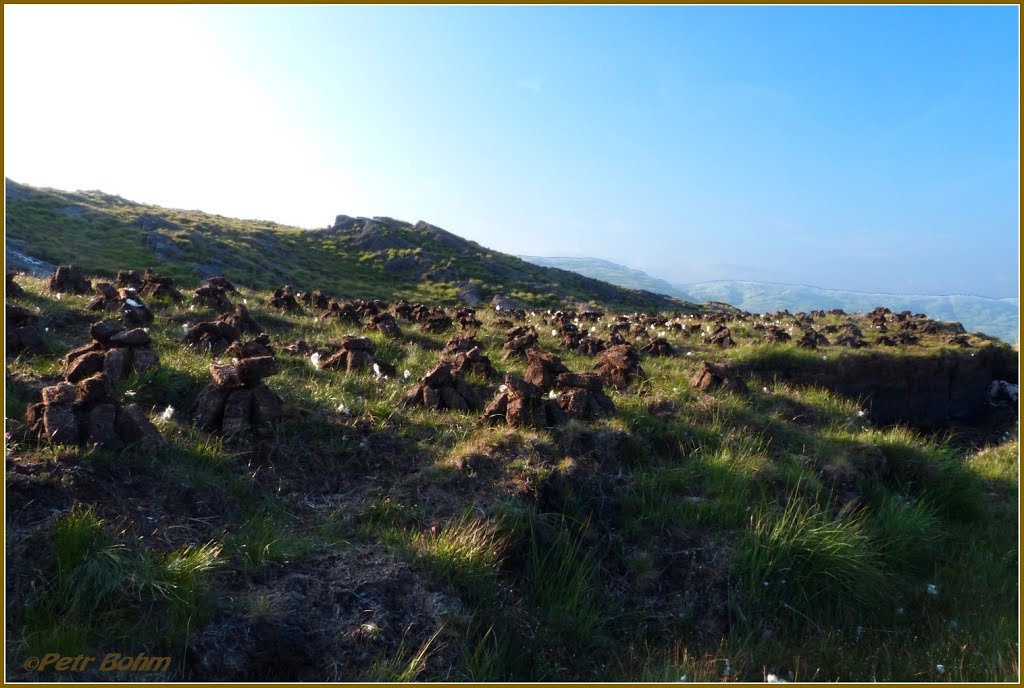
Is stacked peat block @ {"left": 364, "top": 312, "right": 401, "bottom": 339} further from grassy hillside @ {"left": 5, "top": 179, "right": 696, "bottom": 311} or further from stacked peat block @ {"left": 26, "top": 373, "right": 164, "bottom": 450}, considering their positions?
grassy hillside @ {"left": 5, "top": 179, "right": 696, "bottom": 311}

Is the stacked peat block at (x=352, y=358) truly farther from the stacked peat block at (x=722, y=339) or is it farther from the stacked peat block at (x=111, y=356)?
the stacked peat block at (x=722, y=339)

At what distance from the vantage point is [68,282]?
8688mm

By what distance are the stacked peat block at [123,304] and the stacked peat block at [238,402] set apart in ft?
10.7

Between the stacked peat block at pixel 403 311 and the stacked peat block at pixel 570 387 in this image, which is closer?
the stacked peat block at pixel 570 387

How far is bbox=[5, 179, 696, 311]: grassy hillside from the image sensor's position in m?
27.6

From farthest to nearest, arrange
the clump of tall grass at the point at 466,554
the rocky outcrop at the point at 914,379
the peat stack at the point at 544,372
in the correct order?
the rocky outcrop at the point at 914,379 < the peat stack at the point at 544,372 < the clump of tall grass at the point at 466,554

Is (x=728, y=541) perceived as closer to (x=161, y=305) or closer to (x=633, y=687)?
(x=633, y=687)

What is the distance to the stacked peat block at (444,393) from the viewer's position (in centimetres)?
585

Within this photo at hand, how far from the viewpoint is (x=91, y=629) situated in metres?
2.74

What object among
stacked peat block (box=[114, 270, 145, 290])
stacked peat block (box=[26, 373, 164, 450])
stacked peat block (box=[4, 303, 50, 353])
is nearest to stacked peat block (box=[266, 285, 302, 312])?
stacked peat block (box=[114, 270, 145, 290])

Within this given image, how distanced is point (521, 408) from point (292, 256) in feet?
123

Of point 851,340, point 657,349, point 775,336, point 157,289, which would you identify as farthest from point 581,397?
point 851,340

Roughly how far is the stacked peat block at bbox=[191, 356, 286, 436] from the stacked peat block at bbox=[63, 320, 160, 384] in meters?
0.75

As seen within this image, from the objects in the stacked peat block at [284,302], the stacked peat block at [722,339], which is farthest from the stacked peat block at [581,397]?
the stacked peat block at [284,302]
